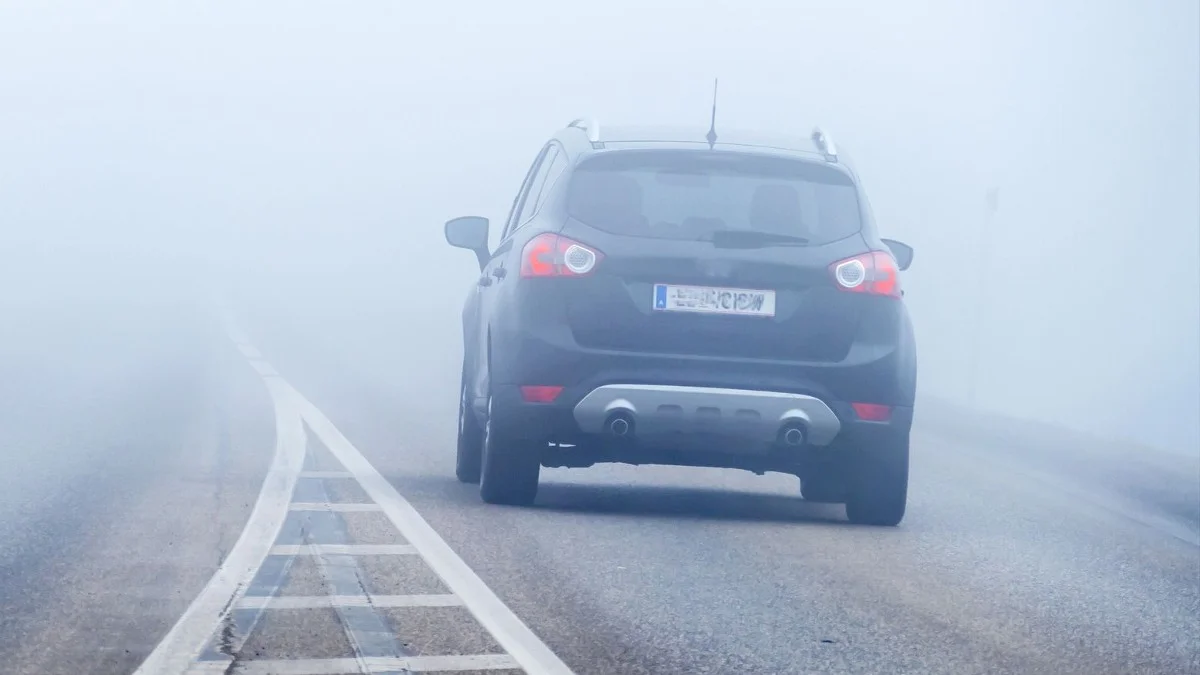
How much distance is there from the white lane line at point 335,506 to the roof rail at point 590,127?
1999mm

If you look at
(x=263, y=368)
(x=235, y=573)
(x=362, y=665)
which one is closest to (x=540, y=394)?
(x=235, y=573)

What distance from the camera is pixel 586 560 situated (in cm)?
773

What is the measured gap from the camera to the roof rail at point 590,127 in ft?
30.9

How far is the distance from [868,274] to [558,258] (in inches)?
54.5

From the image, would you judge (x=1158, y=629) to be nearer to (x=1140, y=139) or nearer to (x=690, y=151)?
(x=690, y=151)

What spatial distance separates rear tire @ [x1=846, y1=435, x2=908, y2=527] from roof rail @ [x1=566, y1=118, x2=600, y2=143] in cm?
195

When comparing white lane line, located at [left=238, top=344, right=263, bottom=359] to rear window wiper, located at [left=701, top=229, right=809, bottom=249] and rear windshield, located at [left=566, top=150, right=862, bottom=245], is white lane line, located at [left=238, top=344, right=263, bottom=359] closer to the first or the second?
rear windshield, located at [left=566, top=150, right=862, bottom=245]

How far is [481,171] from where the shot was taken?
79500 mm

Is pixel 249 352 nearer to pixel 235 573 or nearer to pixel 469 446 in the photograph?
pixel 469 446

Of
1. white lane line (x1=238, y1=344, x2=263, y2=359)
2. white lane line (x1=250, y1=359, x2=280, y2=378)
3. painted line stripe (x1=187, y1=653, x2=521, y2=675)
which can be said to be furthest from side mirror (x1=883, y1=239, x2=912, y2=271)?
white lane line (x1=238, y1=344, x2=263, y2=359)

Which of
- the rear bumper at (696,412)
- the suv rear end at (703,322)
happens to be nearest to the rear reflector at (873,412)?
the suv rear end at (703,322)

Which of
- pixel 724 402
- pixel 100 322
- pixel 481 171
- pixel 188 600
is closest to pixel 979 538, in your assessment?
pixel 724 402

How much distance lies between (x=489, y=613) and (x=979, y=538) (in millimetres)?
3619

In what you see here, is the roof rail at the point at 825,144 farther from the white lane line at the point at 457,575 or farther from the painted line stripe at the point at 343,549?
the painted line stripe at the point at 343,549
